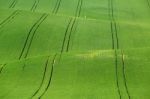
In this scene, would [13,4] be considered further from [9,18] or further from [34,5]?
[9,18]

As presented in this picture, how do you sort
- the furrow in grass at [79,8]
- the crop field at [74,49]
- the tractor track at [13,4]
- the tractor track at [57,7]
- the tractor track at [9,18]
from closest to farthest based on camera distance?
the crop field at [74,49], the tractor track at [9,18], the furrow in grass at [79,8], the tractor track at [57,7], the tractor track at [13,4]

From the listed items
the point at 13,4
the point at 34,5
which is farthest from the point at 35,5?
the point at 13,4

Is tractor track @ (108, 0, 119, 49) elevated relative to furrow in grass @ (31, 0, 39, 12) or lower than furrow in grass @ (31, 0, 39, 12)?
elevated

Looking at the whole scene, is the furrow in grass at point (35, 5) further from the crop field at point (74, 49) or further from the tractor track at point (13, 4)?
the tractor track at point (13, 4)

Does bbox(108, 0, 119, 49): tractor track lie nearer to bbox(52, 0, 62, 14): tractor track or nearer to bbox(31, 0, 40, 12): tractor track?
bbox(52, 0, 62, 14): tractor track

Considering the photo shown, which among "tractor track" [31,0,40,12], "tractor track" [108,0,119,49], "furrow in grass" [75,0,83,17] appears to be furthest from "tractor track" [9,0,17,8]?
"tractor track" [108,0,119,49]

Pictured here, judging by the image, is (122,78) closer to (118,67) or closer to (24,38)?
(118,67)

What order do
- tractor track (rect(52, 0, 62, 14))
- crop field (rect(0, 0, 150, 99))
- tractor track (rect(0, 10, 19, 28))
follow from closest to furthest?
crop field (rect(0, 0, 150, 99)) → tractor track (rect(0, 10, 19, 28)) → tractor track (rect(52, 0, 62, 14))

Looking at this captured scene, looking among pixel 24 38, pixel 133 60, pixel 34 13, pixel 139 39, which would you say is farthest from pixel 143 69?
pixel 34 13

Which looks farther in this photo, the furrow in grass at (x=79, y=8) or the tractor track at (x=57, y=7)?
the tractor track at (x=57, y=7)

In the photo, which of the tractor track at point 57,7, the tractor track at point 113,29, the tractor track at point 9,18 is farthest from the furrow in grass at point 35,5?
the tractor track at point 113,29
